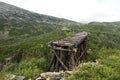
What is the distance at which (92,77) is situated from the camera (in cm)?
1039

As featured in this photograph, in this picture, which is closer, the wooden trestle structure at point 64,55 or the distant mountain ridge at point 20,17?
the wooden trestle structure at point 64,55

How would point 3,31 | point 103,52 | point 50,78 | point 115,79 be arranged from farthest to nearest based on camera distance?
point 3,31 < point 103,52 < point 50,78 < point 115,79

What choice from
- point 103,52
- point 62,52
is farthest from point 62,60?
point 103,52

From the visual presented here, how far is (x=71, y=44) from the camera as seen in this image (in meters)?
18.5

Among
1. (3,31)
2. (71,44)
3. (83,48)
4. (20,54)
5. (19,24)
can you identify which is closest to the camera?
(71,44)

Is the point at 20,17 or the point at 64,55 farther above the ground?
the point at 20,17

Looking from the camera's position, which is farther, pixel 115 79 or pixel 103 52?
pixel 103 52

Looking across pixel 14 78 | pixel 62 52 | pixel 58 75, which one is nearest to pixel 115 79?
pixel 58 75

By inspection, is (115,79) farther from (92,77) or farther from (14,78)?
(14,78)

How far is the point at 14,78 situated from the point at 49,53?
38.2 feet

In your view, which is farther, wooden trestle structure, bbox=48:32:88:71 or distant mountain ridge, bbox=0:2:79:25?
distant mountain ridge, bbox=0:2:79:25

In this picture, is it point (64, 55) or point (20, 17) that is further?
point (20, 17)

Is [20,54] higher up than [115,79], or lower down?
lower down

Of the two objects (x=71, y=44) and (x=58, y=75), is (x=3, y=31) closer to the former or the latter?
(x=71, y=44)
